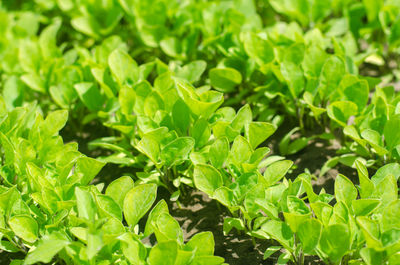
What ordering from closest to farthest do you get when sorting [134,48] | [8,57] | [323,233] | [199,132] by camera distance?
[323,233] < [199,132] < [8,57] < [134,48]

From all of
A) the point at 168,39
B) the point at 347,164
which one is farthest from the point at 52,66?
the point at 347,164

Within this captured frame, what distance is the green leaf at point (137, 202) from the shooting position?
187 centimetres

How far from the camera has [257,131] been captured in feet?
6.79

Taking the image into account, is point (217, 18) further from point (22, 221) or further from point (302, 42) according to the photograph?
point (22, 221)

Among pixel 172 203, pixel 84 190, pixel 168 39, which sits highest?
pixel 168 39

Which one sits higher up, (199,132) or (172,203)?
(199,132)

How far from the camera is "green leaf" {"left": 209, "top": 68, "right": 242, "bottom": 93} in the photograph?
2.49 meters

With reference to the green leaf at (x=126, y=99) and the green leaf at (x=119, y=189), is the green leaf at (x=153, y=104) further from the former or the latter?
the green leaf at (x=119, y=189)

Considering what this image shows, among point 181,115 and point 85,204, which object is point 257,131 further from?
point 85,204

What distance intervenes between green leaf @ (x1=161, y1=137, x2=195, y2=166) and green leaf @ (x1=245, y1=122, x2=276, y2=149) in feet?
0.84

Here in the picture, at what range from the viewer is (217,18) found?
286 cm

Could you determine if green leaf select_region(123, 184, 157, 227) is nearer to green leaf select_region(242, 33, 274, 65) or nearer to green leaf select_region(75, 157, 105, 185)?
green leaf select_region(75, 157, 105, 185)

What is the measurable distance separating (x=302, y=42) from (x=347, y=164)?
653 millimetres

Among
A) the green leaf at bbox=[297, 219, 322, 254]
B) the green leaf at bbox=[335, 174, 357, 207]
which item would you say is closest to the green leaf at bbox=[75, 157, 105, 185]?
the green leaf at bbox=[297, 219, 322, 254]
